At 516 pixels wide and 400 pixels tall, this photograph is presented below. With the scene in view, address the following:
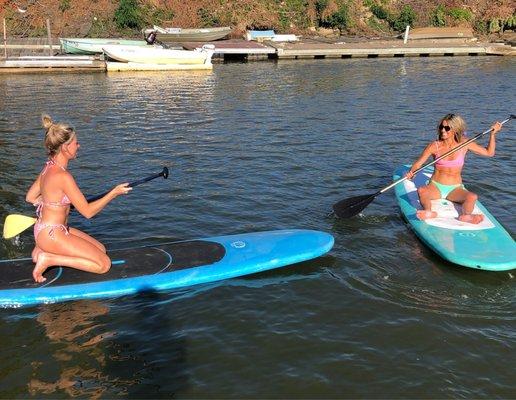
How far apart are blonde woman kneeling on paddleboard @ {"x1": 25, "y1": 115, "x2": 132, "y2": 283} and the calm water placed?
46 centimetres

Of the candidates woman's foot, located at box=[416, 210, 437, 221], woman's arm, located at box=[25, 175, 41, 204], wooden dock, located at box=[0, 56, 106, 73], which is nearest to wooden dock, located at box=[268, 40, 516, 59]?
wooden dock, located at box=[0, 56, 106, 73]

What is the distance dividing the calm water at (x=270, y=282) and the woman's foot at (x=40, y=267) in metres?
0.30

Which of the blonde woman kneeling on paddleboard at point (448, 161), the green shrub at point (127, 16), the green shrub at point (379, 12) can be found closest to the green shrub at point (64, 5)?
the green shrub at point (127, 16)

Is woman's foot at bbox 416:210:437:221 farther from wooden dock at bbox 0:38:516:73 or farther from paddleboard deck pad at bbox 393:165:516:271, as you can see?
wooden dock at bbox 0:38:516:73

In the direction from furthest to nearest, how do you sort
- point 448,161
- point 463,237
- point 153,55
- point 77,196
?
1. point 153,55
2. point 448,161
3. point 463,237
4. point 77,196

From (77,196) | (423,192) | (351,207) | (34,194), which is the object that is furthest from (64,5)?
(77,196)

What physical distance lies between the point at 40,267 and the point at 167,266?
130 centimetres

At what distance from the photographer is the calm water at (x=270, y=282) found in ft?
15.3

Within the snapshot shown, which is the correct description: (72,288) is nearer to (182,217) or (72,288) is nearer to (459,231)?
(182,217)

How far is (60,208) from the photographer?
5.53m

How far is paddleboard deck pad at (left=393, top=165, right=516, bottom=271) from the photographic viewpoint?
605 cm

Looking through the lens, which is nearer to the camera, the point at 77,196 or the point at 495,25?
the point at 77,196

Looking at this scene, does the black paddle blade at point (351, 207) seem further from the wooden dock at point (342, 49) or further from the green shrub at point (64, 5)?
the green shrub at point (64, 5)

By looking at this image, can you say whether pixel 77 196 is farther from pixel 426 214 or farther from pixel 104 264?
pixel 426 214
